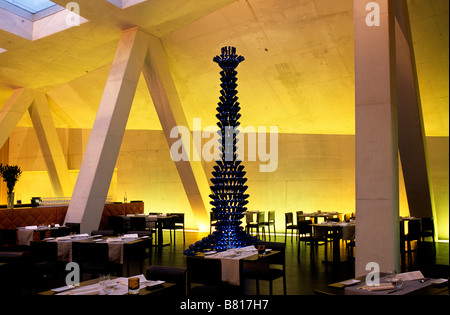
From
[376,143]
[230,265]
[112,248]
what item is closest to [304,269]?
[376,143]

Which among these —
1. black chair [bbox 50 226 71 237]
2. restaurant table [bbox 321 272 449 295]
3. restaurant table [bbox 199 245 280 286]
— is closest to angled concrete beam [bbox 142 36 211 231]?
black chair [bbox 50 226 71 237]

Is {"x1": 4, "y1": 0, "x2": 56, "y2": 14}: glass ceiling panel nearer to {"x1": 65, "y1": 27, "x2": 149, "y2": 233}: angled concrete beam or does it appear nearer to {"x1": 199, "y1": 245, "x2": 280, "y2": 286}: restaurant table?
{"x1": 65, "y1": 27, "x2": 149, "y2": 233}: angled concrete beam

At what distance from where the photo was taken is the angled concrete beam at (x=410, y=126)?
720 centimetres

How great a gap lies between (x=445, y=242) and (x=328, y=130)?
171 inches

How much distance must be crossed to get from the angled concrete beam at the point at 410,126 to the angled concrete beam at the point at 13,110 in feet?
37.0

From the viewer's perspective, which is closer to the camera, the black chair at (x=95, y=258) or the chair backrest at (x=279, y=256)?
the chair backrest at (x=279, y=256)

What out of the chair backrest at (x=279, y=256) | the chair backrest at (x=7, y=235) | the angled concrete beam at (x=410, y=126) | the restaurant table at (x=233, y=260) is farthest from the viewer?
the angled concrete beam at (x=410, y=126)

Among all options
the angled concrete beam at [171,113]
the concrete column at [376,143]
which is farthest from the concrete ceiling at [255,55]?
the concrete column at [376,143]

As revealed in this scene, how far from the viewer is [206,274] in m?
3.91

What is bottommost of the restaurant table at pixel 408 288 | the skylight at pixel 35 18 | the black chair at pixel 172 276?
the black chair at pixel 172 276

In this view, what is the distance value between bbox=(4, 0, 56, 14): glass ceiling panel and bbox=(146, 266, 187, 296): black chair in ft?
26.8

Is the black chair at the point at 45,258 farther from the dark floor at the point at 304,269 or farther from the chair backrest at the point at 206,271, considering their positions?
the chair backrest at the point at 206,271

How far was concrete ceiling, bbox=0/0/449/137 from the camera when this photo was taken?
27.5ft

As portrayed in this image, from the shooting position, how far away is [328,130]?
38.8ft
